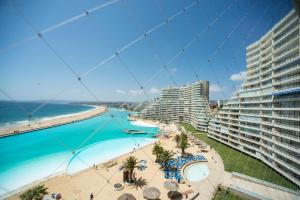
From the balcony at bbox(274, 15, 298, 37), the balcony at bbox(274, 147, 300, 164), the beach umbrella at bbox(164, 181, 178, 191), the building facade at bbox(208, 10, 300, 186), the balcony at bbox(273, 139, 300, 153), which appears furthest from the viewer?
the balcony at bbox(274, 15, 298, 37)

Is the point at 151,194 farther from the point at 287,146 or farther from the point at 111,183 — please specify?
the point at 287,146

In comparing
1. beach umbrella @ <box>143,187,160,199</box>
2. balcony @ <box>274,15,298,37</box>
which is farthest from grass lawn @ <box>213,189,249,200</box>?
balcony @ <box>274,15,298,37</box>

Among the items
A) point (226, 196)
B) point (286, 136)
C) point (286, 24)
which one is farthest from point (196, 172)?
point (286, 24)

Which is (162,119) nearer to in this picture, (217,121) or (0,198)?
(217,121)

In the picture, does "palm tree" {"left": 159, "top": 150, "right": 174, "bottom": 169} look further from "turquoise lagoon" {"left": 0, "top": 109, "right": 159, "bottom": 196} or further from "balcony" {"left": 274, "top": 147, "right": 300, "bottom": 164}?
"balcony" {"left": 274, "top": 147, "right": 300, "bottom": 164}

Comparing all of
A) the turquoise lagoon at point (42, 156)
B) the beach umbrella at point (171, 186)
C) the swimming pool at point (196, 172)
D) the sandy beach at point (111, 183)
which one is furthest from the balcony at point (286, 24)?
the turquoise lagoon at point (42, 156)

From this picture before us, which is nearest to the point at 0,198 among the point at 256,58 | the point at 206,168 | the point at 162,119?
the point at 206,168
